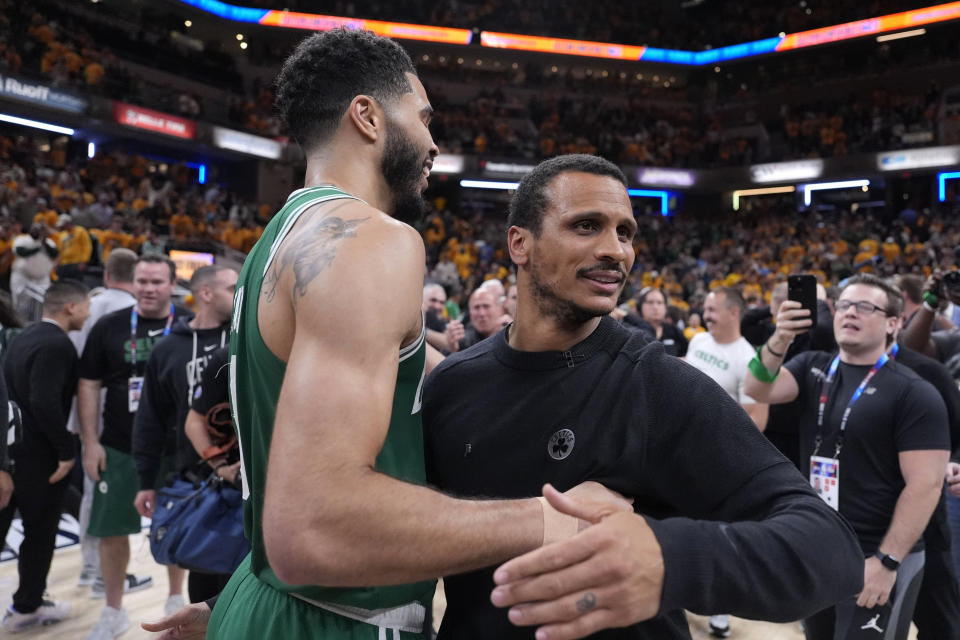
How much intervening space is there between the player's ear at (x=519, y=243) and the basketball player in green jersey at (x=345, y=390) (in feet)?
0.93

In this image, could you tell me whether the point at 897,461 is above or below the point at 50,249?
below

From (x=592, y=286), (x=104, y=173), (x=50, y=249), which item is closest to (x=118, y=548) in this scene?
(x=592, y=286)

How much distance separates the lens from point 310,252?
1.14 meters

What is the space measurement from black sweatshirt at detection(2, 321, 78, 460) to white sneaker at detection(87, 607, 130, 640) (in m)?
0.92

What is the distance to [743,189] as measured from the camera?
83.3 feet

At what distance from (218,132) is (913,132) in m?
19.2

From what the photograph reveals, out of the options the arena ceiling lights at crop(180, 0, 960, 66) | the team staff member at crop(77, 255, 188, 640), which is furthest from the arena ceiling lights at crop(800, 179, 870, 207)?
the team staff member at crop(77, 255, 188, 640)

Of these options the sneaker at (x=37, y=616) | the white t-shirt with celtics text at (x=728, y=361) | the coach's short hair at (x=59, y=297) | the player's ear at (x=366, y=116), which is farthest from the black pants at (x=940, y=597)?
the coach's short hair at (x=59, y=297)

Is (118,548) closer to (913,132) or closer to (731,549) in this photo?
(731,549)

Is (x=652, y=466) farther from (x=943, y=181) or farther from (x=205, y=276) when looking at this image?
(x=943, y=181)

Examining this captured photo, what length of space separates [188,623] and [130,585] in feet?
12.2

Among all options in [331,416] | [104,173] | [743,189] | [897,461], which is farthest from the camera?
[743,189]

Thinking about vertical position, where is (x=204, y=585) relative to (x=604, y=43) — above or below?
below

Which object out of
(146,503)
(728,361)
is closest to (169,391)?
(146,503)
